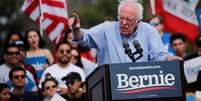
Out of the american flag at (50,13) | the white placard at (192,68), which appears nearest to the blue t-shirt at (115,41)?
the white placard at (192,68)

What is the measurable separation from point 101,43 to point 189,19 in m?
6.90

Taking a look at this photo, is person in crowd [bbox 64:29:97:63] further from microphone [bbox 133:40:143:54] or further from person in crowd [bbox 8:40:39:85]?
microphone [bbox 133:40:143:54]

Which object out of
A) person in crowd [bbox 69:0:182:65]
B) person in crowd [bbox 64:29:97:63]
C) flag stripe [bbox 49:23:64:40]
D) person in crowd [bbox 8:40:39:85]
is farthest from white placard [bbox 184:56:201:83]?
person in crowd [bbox 69:0:182:65]

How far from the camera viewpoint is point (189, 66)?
1355cm

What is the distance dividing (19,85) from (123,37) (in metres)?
3.28

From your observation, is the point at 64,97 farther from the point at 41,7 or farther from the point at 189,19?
the point at 189,19

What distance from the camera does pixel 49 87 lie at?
12.5 meters

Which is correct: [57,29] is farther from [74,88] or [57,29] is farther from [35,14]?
[74,88]

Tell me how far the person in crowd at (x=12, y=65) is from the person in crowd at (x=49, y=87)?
1.52 feet

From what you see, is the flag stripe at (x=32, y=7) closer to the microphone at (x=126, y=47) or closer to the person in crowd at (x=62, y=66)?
the person in crowd at (x=62, y=66)

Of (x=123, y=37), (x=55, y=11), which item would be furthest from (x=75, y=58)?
(x=123, y=37)

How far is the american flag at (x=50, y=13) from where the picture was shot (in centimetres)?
1458

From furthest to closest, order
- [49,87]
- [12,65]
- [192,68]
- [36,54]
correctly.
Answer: [36,54], [192,68], [12,65], [49,87]

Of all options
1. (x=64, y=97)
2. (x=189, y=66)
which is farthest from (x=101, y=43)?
(x=189, y=66)
